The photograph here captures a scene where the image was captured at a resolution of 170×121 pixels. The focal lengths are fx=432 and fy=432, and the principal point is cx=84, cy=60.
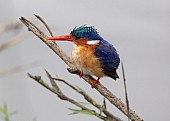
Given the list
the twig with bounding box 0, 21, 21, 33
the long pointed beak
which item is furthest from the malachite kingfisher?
the twig with bounding box 0, 21, 21, 33

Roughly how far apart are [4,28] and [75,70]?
623mm

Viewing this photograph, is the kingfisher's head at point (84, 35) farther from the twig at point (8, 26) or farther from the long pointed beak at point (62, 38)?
the twig at point (8, 26)

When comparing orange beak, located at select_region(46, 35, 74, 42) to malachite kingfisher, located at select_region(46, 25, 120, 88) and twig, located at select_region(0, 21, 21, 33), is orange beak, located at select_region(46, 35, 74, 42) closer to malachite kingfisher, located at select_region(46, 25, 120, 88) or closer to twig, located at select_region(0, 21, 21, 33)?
malachite kingfisher, located at select_region(46, 25, 120, 88)

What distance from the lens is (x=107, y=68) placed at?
290 millimetres

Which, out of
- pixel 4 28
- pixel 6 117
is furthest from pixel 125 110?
pixel 4 28

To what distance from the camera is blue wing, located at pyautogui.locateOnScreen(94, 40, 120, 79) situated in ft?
0.92

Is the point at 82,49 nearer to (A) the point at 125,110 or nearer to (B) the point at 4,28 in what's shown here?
(A) the point at 125,110

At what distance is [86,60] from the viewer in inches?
11.2

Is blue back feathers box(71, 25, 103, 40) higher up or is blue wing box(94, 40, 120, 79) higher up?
blue back feathers box(71, 25, 103, 40)

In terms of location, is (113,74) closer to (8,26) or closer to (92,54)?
(92,54)

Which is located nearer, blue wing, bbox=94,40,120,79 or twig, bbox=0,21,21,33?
blue wing, bbox=94,40,120,79

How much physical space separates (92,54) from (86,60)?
11mm

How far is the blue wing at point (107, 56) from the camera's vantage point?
28cm

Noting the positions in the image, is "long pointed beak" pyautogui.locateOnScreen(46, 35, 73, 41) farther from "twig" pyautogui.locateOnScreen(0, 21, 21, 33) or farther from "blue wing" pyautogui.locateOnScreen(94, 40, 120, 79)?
"twig" pyautogui.locateOnScreen(0, 21, 21, 33)
